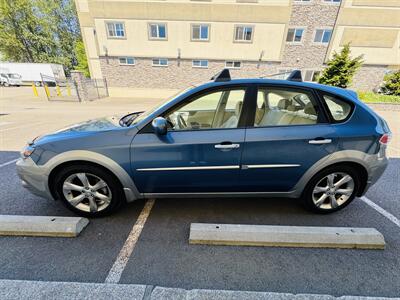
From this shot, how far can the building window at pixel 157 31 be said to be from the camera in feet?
51.0

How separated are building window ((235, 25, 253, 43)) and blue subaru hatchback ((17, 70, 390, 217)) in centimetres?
1598

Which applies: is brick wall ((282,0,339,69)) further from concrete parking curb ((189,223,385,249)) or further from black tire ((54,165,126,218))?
black tire ((54,165,126,218))

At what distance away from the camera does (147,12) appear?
599 inches

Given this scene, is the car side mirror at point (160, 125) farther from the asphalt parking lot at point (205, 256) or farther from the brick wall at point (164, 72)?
the brick wall at point (164, 72)

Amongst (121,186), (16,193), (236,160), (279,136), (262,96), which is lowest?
(16,193)

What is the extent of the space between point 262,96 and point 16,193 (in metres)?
3.84

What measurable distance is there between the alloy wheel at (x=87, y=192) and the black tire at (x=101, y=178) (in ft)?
0.09

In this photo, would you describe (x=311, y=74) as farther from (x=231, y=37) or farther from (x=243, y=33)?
(x=231, y=37)

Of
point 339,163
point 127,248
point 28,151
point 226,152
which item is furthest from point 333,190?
point 28,151

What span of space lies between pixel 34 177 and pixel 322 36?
21.9 m

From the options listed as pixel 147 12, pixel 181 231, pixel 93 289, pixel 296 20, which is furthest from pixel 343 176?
pixel 296 20

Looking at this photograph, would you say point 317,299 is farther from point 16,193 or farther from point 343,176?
point 16,193

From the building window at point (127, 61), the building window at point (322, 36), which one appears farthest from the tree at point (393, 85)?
the building window at point (127, 61)

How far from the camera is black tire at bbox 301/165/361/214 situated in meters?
2.25
